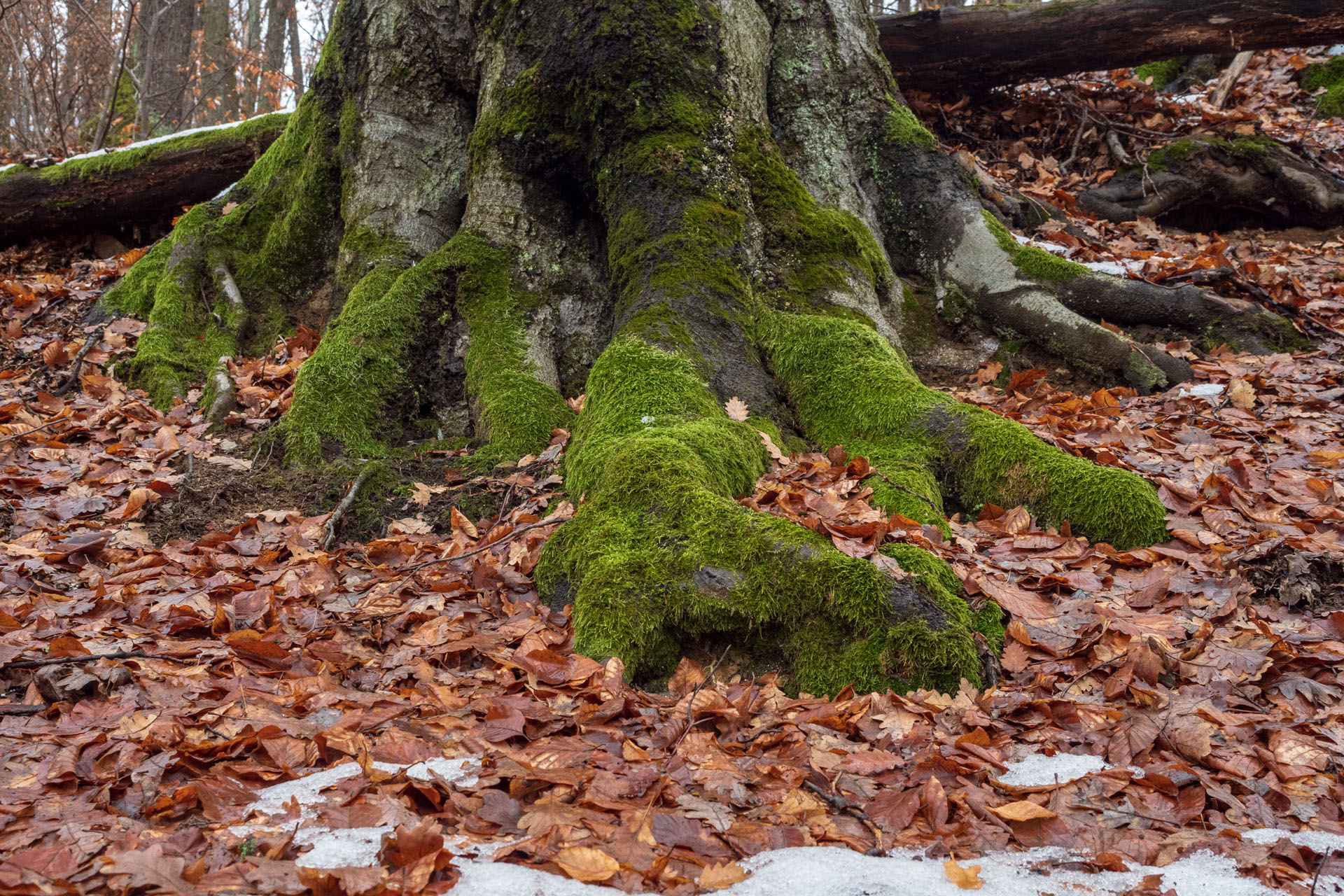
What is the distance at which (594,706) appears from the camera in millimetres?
2504

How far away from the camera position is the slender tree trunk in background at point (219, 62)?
51.4 ft

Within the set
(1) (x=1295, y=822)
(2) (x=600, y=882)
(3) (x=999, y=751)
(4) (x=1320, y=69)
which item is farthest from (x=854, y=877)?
(4) (x=1320, y=69)

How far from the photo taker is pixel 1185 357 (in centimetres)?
537

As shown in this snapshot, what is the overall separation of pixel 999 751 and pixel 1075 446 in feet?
7.44

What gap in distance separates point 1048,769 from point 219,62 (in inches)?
715

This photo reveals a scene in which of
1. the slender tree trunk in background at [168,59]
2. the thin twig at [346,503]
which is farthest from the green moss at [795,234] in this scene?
the slender tree trunk in background at [168,59]

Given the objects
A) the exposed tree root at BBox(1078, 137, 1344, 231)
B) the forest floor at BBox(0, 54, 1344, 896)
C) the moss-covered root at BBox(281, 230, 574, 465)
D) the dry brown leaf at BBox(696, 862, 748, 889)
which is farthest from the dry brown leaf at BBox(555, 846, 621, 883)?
the exposed tree root at BBox(1078, 137, 1344, 231)

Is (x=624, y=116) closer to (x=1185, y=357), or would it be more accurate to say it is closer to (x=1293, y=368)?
(x=1185, y=357)

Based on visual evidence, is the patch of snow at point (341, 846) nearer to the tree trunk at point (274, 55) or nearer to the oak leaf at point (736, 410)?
the oak leaf at point (736, 410)

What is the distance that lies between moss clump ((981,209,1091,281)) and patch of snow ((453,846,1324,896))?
442 cm

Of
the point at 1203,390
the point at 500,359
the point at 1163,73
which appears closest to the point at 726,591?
the point at 500,359

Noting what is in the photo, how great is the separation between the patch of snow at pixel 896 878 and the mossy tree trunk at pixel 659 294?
0.80 m

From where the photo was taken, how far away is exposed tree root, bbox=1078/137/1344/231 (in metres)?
7.72

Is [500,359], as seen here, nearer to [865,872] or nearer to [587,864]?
[587,864]
